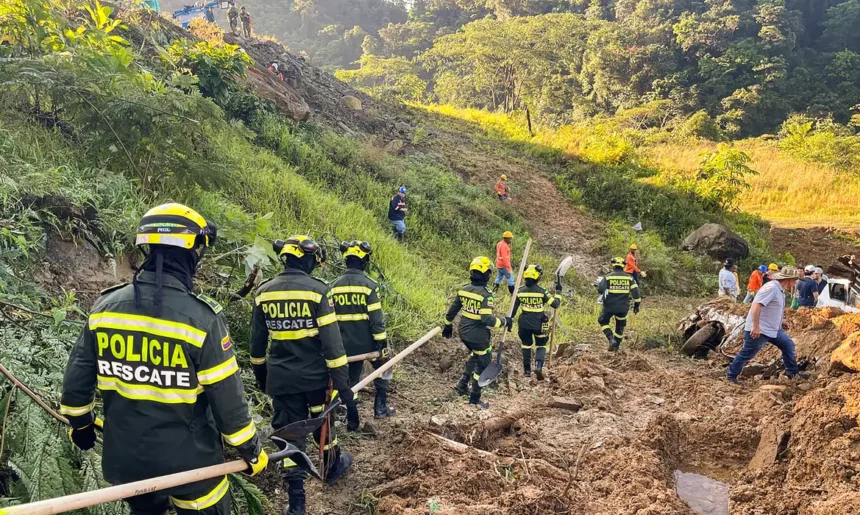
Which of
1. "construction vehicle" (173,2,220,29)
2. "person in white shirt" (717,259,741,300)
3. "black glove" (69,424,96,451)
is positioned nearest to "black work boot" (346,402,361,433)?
"black glove" (69,424,96,451)

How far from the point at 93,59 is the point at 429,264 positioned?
7124 mm

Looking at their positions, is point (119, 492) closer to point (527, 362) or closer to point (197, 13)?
point (527, 362)

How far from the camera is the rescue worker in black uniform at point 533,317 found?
6.98m

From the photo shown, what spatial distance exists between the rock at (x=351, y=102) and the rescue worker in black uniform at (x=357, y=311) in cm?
1564

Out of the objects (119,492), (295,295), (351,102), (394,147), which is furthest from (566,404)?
(351,102)

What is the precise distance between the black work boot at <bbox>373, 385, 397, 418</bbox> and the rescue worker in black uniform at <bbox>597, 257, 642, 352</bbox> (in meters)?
4.51

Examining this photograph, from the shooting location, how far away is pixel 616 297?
826 cm

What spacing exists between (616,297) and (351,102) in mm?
14463

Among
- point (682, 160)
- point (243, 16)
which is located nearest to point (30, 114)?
point (243, 16)

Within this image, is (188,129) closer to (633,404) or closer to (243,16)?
(633,404)

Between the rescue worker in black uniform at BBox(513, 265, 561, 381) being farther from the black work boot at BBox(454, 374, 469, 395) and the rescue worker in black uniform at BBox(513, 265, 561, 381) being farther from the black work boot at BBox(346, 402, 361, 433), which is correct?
the black work boot at BBox(346, 402, 361, 433)

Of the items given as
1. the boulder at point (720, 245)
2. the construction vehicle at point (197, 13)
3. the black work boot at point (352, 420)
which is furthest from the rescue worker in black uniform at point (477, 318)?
the construction vehicle at point (197, 13)

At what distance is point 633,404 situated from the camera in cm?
589

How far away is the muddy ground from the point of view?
365cm
